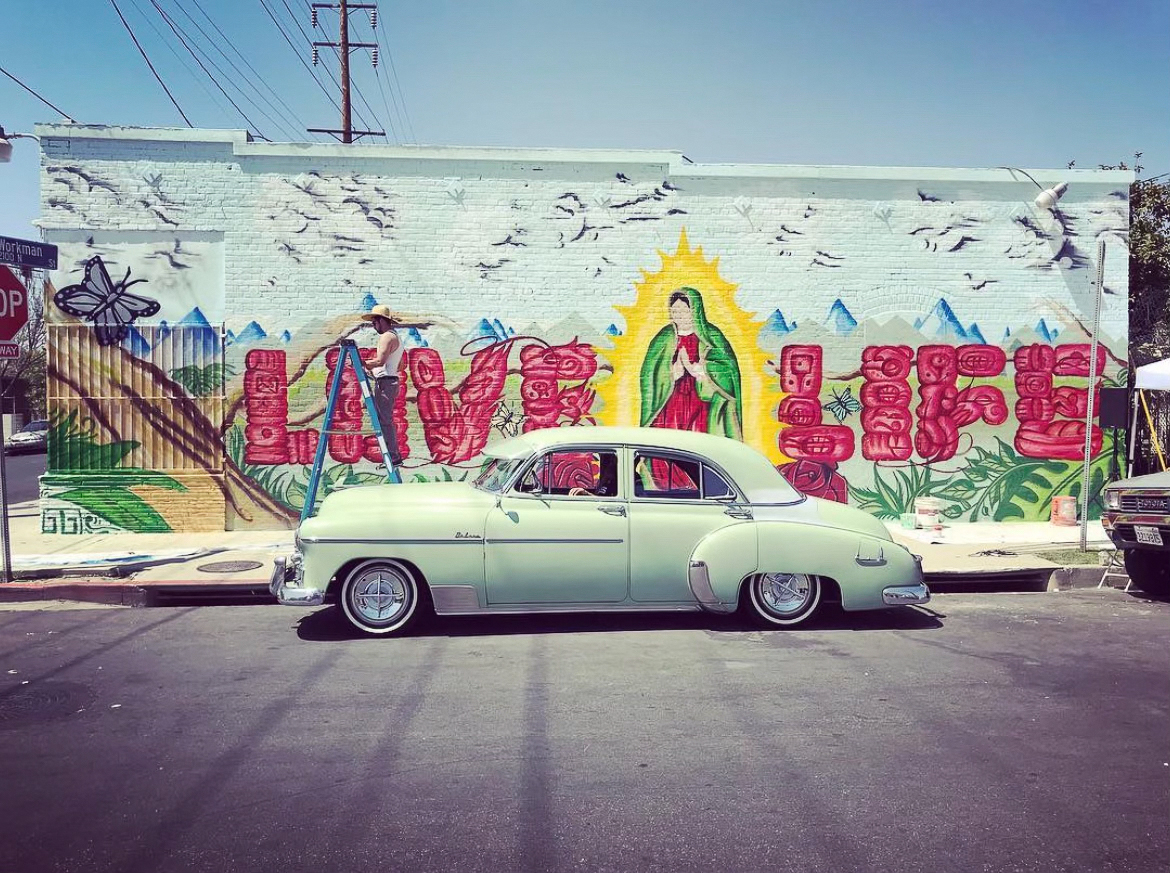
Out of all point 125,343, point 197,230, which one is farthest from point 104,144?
point 125,343

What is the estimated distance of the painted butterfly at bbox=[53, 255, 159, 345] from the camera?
37.7ft

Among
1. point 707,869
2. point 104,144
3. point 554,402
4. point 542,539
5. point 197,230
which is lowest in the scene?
point 707,869

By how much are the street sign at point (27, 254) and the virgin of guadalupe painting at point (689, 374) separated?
6473 millimetres

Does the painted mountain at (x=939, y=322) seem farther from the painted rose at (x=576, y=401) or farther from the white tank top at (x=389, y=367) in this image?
the white tank top at (x=389, y=367)

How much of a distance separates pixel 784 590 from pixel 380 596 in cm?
293

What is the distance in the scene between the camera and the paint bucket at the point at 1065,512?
40.8ft

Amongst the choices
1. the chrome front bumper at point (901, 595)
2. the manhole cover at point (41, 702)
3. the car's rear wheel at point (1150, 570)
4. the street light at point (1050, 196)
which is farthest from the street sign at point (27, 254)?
the street light at point (1050, 196)

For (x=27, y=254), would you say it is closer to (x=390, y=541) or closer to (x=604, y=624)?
(x=390, y=541)

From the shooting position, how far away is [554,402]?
12.1 metres

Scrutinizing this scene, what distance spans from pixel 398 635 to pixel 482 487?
123 cm


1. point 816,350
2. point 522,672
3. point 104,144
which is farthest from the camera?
point 816,350

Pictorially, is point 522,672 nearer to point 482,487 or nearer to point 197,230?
point 482,487

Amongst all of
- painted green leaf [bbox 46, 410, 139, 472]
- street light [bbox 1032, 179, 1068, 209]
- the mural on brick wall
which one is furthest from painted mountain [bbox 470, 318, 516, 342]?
street light [bbox 1032, 179, 1068, 209]

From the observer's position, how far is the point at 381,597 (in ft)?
22.9
